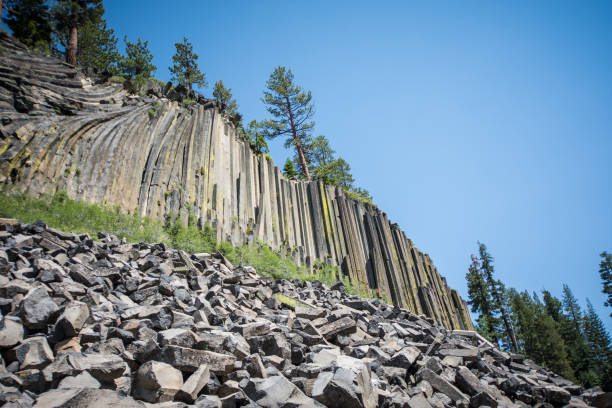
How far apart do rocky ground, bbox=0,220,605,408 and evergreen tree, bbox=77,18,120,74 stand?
22.9 metres

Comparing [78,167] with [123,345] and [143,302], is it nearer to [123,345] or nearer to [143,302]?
[143,302]

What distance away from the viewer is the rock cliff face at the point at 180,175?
7.26 meters

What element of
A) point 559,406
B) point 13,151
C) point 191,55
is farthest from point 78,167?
point 191,55

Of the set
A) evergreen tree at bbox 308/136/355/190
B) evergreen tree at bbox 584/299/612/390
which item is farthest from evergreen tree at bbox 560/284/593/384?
evergreen tree at bbox 308/136/355/190

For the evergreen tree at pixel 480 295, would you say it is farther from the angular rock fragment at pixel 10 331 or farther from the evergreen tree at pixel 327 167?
the angular rock fragment at pixel 10 331

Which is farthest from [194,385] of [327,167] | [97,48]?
[97,48]

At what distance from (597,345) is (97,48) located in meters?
60.0

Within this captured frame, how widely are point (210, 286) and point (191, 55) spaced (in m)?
26.2

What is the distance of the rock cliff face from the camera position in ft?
23.8

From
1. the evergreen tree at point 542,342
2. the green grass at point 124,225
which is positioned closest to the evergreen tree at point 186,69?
the green grass at point 124,225

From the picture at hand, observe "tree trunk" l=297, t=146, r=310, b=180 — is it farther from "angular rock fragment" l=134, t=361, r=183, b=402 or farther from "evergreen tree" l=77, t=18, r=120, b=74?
"angular rock fragment" l=134, t=361, r=183, b=402

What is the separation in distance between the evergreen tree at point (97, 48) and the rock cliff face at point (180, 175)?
14.7 m

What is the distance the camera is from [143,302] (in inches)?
149

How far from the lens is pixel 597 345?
38625 millimetres
